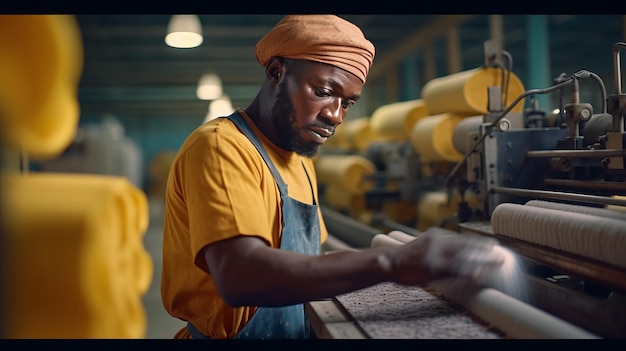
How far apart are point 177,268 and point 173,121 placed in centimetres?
1585

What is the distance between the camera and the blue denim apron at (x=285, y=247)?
133 centimetres

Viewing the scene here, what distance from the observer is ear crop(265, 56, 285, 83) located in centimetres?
140

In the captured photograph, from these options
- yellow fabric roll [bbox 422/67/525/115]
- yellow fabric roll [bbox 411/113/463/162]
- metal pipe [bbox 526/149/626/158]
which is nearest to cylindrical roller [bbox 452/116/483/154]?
yellow fabric roll [bbox 422/67/525/115]

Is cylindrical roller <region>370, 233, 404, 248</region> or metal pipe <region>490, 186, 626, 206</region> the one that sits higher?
metal pipe <region>490, 186, 626, 206</region>

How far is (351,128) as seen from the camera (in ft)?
21.2

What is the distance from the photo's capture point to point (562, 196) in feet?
4.80

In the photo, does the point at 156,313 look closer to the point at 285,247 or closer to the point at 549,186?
the point at 285,247

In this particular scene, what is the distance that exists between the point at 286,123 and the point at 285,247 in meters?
0.33

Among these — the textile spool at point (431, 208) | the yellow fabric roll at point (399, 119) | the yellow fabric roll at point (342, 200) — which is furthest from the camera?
the yellow fabric roll at point (342, 200)

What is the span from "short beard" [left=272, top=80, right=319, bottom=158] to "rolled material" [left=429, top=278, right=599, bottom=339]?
0.52 m

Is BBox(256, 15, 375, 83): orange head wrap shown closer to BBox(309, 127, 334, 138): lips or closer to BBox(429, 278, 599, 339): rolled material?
BBox(309, 127, 334, 138): lips

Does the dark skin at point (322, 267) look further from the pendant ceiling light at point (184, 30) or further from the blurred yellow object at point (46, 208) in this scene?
the pendant ceiling light at point (184, 30)

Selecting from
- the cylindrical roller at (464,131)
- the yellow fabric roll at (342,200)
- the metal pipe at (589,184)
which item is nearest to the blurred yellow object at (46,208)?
the metal pipe at (589,184)
